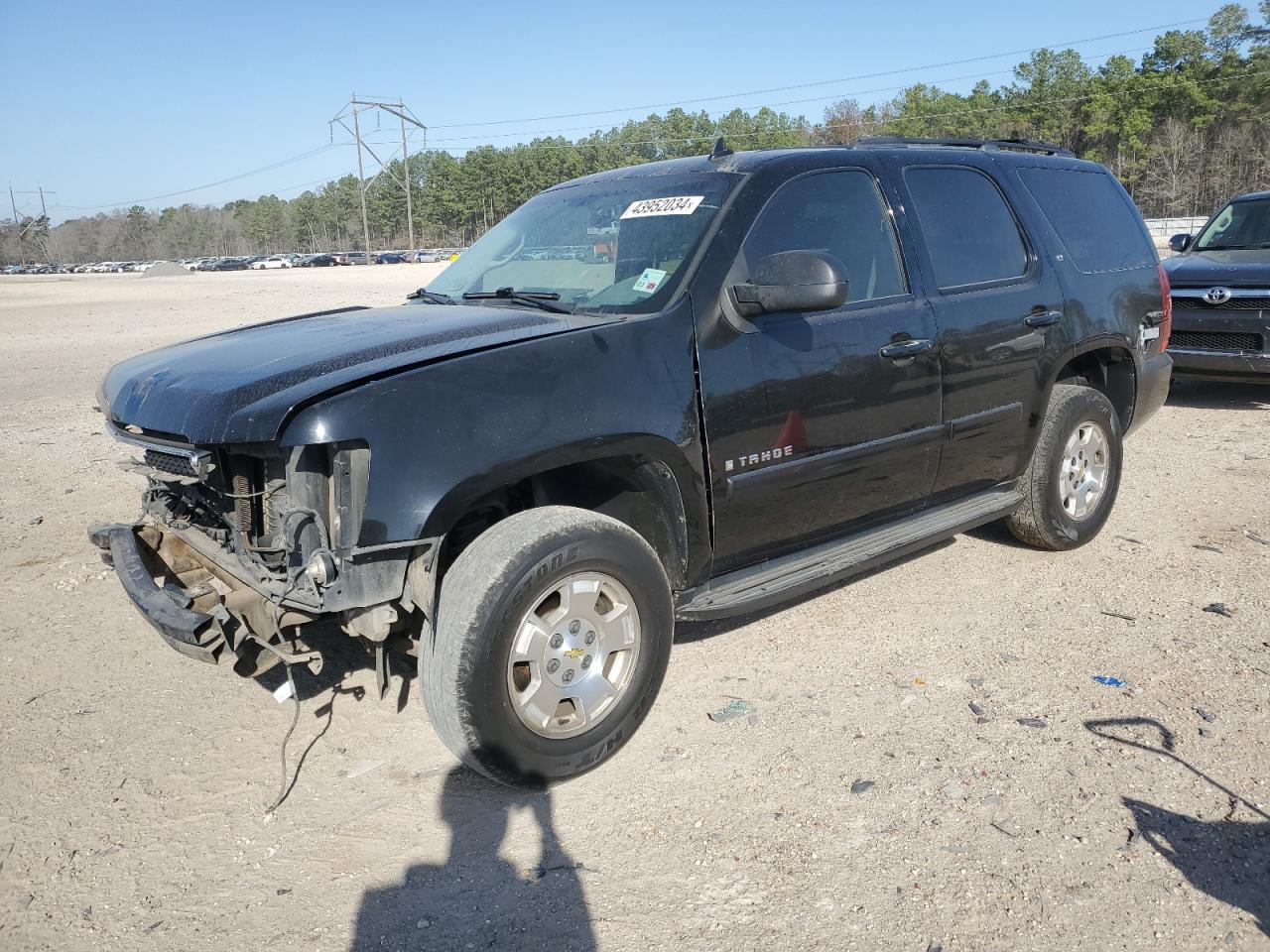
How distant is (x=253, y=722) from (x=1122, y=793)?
3017 millimetres

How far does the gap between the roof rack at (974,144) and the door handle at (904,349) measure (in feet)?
3.28

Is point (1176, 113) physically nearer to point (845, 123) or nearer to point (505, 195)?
point (845, 123)

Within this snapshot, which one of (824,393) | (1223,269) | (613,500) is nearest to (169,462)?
(613,500)

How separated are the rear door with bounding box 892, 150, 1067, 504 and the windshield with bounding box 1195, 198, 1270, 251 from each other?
249 inches

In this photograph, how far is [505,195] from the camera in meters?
109

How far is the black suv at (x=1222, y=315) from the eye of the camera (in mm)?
8094

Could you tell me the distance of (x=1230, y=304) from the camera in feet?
27.0

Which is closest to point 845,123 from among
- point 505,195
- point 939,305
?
point 505,195

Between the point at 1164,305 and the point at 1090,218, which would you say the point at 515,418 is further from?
the point at 1164,305

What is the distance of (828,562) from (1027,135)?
83341mm

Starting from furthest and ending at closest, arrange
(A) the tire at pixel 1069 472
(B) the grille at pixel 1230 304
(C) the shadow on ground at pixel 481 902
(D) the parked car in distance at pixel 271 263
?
(D) the parked car in distance at pixel 271 263, (B) the grille at pixel 1230 304, (A) the tire at pixel 1069 472, (C) the shadow on ground at pixel 481 902

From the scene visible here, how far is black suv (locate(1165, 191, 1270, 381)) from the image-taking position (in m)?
8.09

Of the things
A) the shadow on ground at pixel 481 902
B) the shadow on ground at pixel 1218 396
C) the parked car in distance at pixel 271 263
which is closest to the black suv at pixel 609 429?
the shadow on ground at pixel 481 902

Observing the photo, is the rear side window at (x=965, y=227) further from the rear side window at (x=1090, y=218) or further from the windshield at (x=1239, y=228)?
the windshield at (x=1239, y=228)
